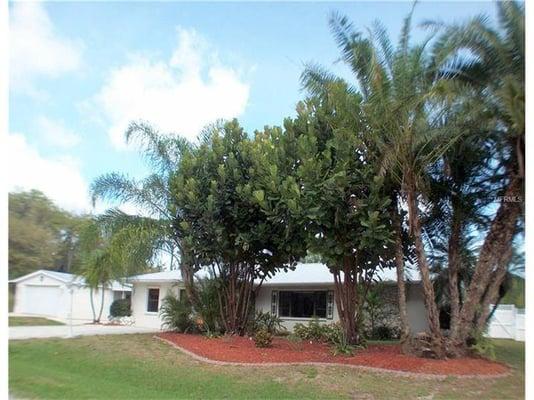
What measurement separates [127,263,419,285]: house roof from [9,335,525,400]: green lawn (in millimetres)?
7606

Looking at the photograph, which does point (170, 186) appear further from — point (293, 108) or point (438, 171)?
point (438, 171)

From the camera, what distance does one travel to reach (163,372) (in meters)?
10.8

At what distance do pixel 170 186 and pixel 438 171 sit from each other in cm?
831

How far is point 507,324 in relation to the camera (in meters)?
19.4

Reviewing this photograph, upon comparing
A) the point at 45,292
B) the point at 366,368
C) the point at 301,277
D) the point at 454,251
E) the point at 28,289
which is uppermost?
the point at 454,251

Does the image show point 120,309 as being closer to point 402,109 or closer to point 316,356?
point 316,356

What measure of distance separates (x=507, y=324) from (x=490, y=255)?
395 inches

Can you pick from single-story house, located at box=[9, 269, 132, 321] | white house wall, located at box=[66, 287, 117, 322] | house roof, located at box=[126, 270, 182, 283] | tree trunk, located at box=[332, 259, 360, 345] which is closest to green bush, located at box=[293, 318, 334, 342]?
tree trunk, located at box=[332, 259, 360, 345]

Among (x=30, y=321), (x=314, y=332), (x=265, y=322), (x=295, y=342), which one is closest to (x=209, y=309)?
(x=265, y=322)

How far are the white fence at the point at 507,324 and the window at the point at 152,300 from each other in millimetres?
16179

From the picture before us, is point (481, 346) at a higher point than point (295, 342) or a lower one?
higher

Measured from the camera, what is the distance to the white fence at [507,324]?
18.4 meters

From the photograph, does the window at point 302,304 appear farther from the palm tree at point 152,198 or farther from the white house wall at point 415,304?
the palm tree at point 152,198

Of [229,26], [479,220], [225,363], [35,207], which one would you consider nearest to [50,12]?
[229,26]
